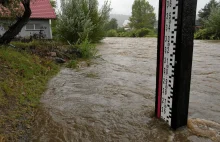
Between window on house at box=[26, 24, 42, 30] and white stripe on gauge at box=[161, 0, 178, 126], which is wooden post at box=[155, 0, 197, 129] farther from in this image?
window on house at box=[26, 24, 42, 30]

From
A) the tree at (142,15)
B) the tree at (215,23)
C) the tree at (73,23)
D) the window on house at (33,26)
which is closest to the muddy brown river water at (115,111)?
the tree at (73,23)

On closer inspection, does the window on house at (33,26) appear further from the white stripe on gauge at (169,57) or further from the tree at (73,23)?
the white stripe on gauge at (169,57)

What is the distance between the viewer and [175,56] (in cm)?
205

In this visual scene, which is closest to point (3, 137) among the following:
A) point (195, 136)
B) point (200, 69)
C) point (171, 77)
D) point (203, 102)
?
point (171, 77)

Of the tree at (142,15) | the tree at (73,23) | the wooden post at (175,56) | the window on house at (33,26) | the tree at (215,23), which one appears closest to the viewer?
the wooden post at (175,56)

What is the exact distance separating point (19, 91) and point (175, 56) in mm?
2436

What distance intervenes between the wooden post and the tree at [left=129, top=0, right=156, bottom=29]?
50578 mm

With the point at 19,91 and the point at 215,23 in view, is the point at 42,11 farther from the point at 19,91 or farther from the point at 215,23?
the point at 19,91

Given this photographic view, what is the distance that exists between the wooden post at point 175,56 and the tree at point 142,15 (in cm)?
5058

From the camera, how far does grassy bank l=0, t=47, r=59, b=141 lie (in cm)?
228

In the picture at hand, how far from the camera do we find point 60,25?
10.9 metres

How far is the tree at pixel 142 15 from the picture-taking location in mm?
51594

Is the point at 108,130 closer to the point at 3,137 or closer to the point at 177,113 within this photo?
the point at 177,113

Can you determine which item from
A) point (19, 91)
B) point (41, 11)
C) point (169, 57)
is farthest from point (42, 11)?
point (169, 57)
